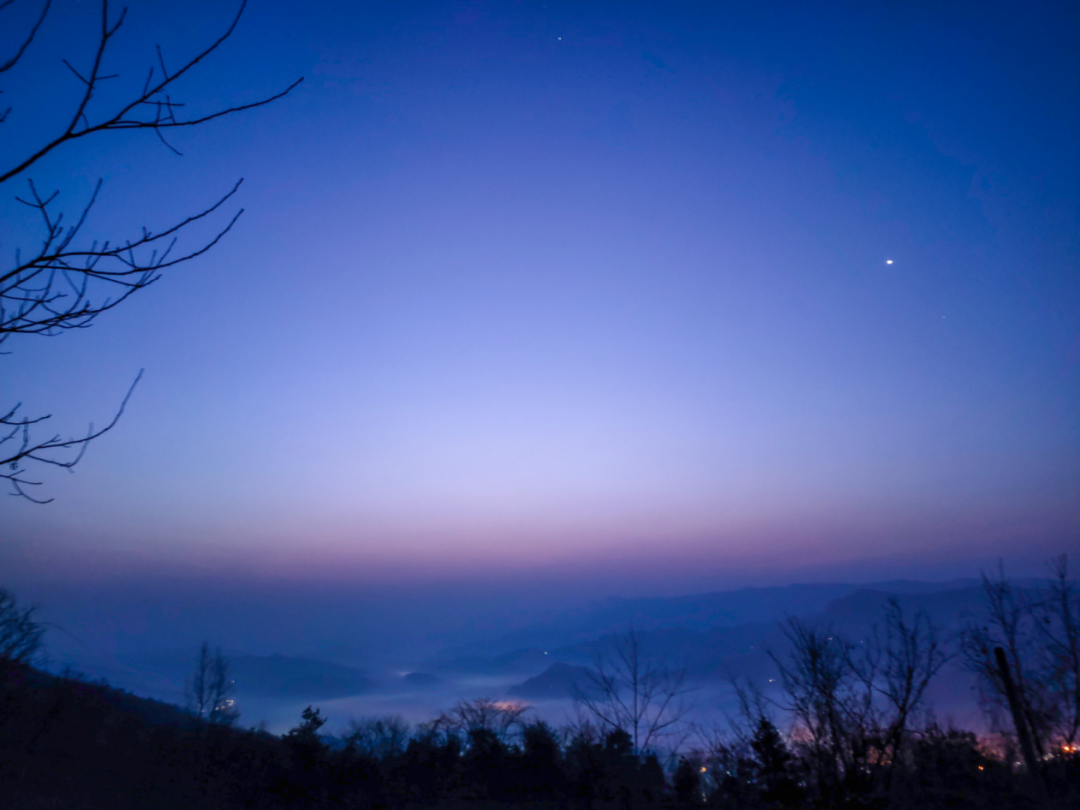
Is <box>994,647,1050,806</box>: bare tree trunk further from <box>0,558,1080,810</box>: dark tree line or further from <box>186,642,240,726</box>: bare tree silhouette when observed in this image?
<box>186,642,240,726</box>: bare tree silhouette

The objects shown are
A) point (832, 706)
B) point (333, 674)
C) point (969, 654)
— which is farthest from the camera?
point (333, 674)

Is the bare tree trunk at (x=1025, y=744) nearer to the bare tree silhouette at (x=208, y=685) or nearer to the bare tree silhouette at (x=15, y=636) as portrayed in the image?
the bare tree silhouette at (x=15, y=636)

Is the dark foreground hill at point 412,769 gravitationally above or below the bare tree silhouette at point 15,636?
below

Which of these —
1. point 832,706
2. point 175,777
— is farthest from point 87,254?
point 175,777

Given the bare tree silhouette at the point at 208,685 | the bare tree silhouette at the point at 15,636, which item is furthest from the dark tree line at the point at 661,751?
the bare tree silhouette at the point at 208,685

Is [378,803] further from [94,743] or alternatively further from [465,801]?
[94,743]

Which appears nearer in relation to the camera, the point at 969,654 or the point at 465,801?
the point at 969,654

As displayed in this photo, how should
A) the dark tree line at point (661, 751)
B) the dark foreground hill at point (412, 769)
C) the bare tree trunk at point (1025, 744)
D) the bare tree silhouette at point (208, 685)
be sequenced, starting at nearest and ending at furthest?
1. the bare tree trunk at point (1025, 744)
2. the dark tree line at point (661, 751)
3. the dark foreground hill at point (412, 769)
4. the bare tree silhouette at point (208, 685)

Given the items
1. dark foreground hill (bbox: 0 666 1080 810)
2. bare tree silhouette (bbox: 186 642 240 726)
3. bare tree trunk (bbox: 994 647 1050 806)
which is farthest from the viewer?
bare tree silhouette (bbox: 186 642 240 726)

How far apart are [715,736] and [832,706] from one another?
3.20 m

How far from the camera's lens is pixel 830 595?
199500 mm

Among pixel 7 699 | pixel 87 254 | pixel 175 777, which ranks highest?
pixel 87 254

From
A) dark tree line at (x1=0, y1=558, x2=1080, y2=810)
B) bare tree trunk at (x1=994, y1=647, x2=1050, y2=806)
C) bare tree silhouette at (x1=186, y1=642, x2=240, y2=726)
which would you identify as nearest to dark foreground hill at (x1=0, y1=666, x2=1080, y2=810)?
dark tree line at (x1=0, y1=558, x2=1080, y2=810)

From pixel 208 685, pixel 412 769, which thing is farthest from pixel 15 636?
pixel 208 685
